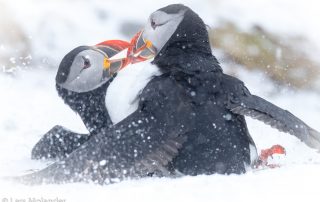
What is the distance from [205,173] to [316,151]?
0.45 m

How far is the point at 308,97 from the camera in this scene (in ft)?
13.6

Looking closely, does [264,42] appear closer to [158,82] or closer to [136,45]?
[136,45]

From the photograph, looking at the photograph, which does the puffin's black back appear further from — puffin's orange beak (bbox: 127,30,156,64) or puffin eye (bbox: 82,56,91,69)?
puffin eye (bbox: 82,56,91,69)

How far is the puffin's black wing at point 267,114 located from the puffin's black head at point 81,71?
67 cm

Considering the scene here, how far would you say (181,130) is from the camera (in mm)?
2285

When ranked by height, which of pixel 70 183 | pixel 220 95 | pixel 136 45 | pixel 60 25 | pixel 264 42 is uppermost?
pixel 60 25

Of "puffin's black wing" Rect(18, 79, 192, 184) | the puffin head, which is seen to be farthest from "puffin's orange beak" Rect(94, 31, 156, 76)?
"puffin's black wing" Rect(18, 79, 192, 184)

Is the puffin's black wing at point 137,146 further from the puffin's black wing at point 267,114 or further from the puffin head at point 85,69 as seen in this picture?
the puffin head at point 85,69

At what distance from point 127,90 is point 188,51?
0.84ft

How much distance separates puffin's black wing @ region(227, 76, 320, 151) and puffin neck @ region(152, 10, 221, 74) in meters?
0.13

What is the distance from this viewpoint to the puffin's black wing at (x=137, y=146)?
2166mm

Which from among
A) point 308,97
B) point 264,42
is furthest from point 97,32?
point 308,97

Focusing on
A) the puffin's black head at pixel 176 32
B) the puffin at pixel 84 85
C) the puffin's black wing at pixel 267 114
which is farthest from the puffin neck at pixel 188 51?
the puffin at pixel 84 85

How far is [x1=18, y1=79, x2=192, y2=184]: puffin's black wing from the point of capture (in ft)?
7.11
